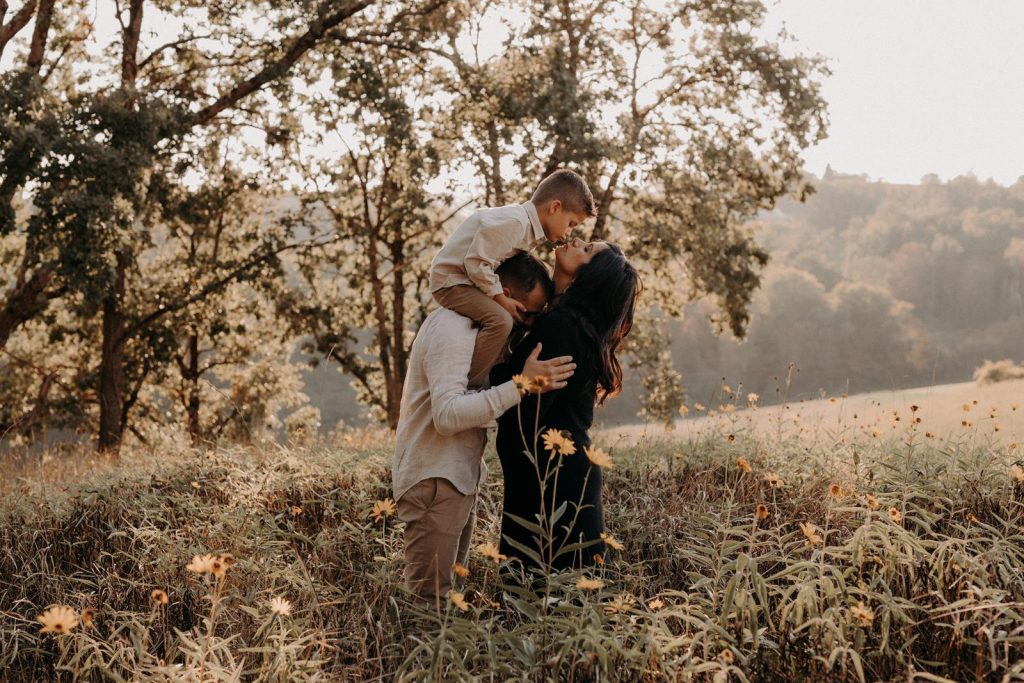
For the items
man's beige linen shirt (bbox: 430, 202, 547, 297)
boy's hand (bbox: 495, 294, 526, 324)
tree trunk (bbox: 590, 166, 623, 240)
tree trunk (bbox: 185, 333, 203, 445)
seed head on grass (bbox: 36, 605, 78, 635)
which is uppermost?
tree trunk (bbox: 590, 166, 623, 240)

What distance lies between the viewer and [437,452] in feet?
11.2

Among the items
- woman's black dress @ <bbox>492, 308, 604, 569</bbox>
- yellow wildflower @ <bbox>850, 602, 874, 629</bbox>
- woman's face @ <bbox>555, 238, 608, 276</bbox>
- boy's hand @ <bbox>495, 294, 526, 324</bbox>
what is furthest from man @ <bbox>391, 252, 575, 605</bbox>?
yellow wildflower @ <bbox>850, 602, 874, 629</bbox>

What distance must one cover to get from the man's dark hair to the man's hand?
0.57 m

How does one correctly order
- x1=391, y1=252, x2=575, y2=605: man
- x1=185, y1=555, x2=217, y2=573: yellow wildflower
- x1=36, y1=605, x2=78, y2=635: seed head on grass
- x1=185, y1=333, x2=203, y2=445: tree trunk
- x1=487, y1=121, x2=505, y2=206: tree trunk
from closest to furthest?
x1=36, y1=605, x2=78, y2=635: seed head on grass
x1=185, y1=555, x2=217, y2=573: yellow wildflower
x1=391, y1=252, x2=575, y2=605: man
x1=487, y1=121, x2=505, y2=206: tree trunk
x1=185, y1=333, x2=203, y2=445: tree trunk

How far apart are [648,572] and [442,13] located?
1205 cm

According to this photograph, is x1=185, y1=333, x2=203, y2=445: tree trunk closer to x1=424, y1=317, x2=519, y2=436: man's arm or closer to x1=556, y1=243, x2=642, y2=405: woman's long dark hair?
x1=424, y1=317, x2=519, y2=436: man's arm

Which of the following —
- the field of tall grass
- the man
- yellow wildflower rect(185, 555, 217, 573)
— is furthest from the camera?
the man

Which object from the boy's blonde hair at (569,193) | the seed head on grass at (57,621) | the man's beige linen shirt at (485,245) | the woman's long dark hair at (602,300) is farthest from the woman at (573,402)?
the seed head on grass at (57,621)

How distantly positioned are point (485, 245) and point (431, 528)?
138cm

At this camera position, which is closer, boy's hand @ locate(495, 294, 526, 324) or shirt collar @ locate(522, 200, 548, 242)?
boy's hand @ locate(495, 294, 526, 324)

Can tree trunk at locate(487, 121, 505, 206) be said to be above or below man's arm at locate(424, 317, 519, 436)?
above

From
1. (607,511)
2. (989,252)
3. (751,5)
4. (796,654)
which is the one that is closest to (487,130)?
(751,5)

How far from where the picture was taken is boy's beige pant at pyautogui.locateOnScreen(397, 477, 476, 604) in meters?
3.41

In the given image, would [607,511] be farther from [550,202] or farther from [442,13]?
[442,13]
